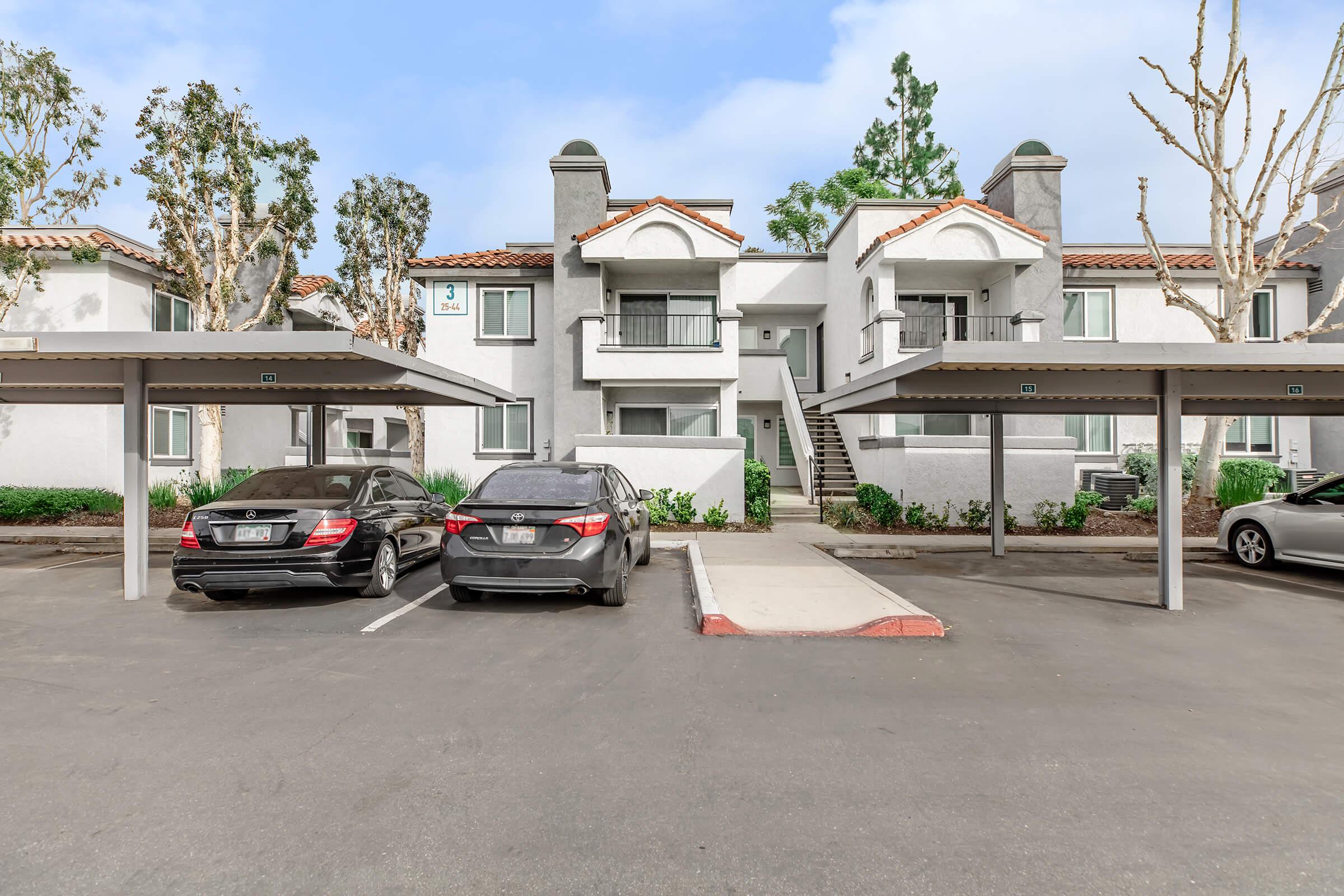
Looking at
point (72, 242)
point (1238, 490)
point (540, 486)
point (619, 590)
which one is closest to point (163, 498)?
point (72, 242)

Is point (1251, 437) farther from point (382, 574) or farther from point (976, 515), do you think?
point (382, 574)

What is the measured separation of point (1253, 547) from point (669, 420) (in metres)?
12.0

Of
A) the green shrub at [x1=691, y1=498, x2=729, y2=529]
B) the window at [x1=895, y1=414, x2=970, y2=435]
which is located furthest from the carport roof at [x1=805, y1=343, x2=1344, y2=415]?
the window at [x1=895, y1=414, x2=970, y2=435]

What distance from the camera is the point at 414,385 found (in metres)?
9.27

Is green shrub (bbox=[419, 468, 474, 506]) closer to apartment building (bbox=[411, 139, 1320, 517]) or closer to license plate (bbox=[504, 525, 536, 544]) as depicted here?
apartment building (bbox=[411, 139, 1320, 517])

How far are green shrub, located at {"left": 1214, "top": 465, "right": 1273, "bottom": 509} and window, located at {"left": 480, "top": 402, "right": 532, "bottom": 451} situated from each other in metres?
16.2

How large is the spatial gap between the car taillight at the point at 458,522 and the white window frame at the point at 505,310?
11846 mm

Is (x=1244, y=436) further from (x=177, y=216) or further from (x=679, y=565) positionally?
(x=177, y=216)

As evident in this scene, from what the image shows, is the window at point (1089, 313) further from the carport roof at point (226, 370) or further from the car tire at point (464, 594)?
the car tire at point (464, 594)

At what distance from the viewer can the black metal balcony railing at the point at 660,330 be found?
18.6 metres

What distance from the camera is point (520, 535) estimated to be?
23.8 ft

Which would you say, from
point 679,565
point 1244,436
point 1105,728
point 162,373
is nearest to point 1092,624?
point 1105,728

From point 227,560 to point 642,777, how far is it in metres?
5.59

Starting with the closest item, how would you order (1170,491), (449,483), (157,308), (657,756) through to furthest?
(657,756)
(1170,491)
(449,483)
(157,308)
